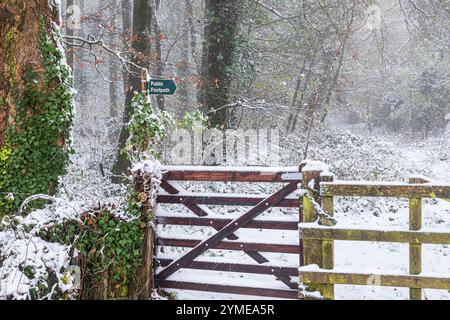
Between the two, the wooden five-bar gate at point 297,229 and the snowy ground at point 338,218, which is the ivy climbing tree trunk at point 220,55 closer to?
the snowy ground at point 338,218

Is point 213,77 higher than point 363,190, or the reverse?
point 213,77

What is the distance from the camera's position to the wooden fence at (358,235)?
4621 mm

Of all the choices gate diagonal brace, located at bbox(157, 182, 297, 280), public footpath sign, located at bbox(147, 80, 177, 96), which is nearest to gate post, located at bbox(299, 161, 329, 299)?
gate diagonal brace, located at bbox(157, 182, 297, 280)

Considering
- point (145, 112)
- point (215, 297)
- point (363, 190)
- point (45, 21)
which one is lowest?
point (215, 297)

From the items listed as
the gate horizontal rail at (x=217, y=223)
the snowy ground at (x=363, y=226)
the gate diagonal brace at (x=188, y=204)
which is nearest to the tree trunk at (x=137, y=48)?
the snowy ground at (x=363, y=226)

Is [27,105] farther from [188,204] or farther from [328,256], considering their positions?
[328,256]

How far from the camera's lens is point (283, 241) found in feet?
18.5

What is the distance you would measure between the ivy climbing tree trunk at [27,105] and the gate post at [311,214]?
360 centimetres

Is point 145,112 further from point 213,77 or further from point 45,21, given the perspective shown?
point 213,77

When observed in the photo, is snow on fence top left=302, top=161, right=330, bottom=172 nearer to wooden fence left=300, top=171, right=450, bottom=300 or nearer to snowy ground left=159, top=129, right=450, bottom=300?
wooden fence left=300, top=171, right=450, bottom=300
